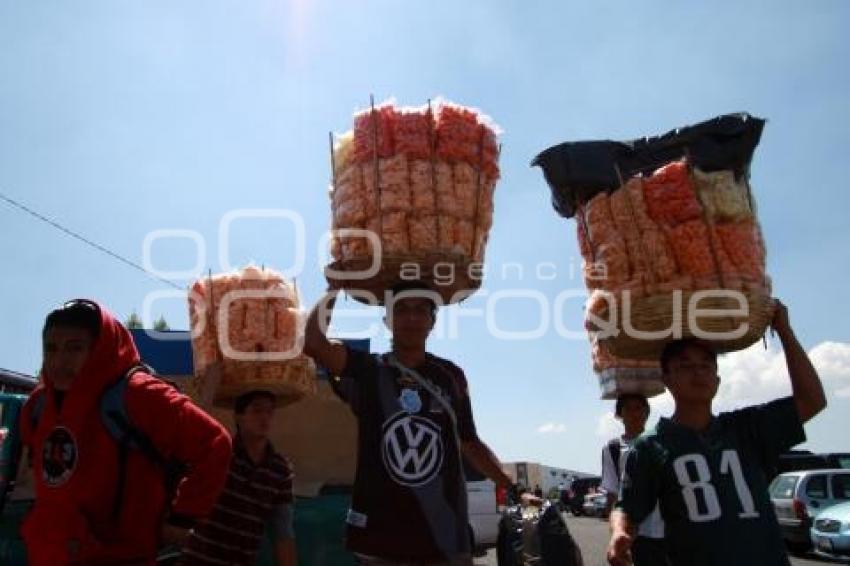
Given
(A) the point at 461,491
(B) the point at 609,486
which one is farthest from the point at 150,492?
(B) the point at 609,486

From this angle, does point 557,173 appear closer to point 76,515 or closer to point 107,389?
point 107,389

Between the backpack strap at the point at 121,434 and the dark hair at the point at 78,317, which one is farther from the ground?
the dark hair at the point at 78,317

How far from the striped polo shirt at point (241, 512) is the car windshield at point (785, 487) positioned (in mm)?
10336

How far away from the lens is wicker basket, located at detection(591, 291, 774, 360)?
2.71 metres

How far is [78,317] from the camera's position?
250cm

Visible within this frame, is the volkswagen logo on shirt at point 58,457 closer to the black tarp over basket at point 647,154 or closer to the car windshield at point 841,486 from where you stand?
the black tarp over basket at point 647,154

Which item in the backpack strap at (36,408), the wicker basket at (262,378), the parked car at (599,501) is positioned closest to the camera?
the backpack strap at (36,408)

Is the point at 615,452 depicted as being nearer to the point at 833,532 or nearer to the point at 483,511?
the point at 483,511

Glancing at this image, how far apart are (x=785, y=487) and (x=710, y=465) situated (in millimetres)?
10694

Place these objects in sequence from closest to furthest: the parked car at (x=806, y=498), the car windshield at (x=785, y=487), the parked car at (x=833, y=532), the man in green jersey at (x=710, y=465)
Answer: the man in green jersey at (x=710, y=465) → the parked car at (x=833, y=532) → the parked car at (x=806, y=498) → the car windshield at (x=785, y=487)

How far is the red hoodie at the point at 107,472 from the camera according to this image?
7.39 feet

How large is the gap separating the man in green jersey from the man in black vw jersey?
0.65 metres

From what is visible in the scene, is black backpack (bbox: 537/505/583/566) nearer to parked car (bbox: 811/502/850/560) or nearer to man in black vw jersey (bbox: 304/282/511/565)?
man in black vw jersey (bbox: 304/282/511/565)

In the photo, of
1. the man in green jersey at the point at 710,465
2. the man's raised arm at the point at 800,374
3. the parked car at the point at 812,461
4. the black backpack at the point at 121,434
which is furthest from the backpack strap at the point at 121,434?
the parked car at the point at 812,461
